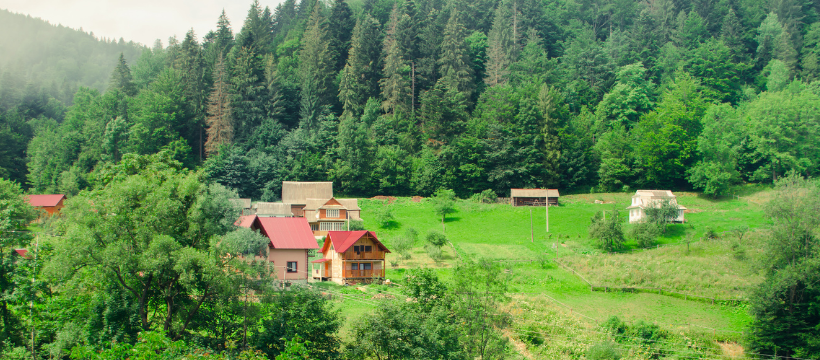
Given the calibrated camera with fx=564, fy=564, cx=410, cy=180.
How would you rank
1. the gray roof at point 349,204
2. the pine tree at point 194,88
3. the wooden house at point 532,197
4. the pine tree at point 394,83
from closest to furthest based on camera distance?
the gray roof at point 349,204 → the wooden house at point 532,197 → the pine tree at point 394,83 → the pine tree at point 194,88

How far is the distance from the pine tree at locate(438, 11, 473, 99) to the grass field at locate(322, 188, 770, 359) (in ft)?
67.8

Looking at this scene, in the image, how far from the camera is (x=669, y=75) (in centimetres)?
8288

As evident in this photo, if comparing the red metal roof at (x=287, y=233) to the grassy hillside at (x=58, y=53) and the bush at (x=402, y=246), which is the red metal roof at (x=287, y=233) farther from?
the grassy hillside at (x=58, y=53)

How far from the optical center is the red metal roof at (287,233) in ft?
125

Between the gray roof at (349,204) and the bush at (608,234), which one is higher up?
the gray roof at (349,204)

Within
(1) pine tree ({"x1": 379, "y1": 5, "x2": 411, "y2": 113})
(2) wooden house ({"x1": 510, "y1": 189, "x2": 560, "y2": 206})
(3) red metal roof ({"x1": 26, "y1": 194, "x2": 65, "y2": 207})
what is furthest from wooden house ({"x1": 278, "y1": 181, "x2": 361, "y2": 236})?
(3) red metal roof ({"x1": 26, "y1": 194, "x2": 65, "y2": 207})

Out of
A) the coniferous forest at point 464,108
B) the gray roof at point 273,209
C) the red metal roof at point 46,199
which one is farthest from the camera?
the coniferous forest at point 464,108

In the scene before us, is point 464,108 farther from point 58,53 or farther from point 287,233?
point 58,53

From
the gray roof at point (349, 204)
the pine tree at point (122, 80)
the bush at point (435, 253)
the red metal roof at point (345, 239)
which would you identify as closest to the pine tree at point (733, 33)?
the gray roof at point (349, 204)

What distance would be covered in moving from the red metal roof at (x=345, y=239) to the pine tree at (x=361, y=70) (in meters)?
33.2

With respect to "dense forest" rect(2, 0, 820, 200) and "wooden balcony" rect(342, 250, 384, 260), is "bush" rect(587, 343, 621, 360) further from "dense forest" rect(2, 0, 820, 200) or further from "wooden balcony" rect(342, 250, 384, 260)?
"dense forest" rect(2, 0, 820, 200)

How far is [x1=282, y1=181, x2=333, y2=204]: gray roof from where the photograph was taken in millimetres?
61494

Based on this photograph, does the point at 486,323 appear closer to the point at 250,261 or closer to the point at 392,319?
the point at 392,319

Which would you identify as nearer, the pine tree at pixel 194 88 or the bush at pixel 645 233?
the bush at pixel 645 233
